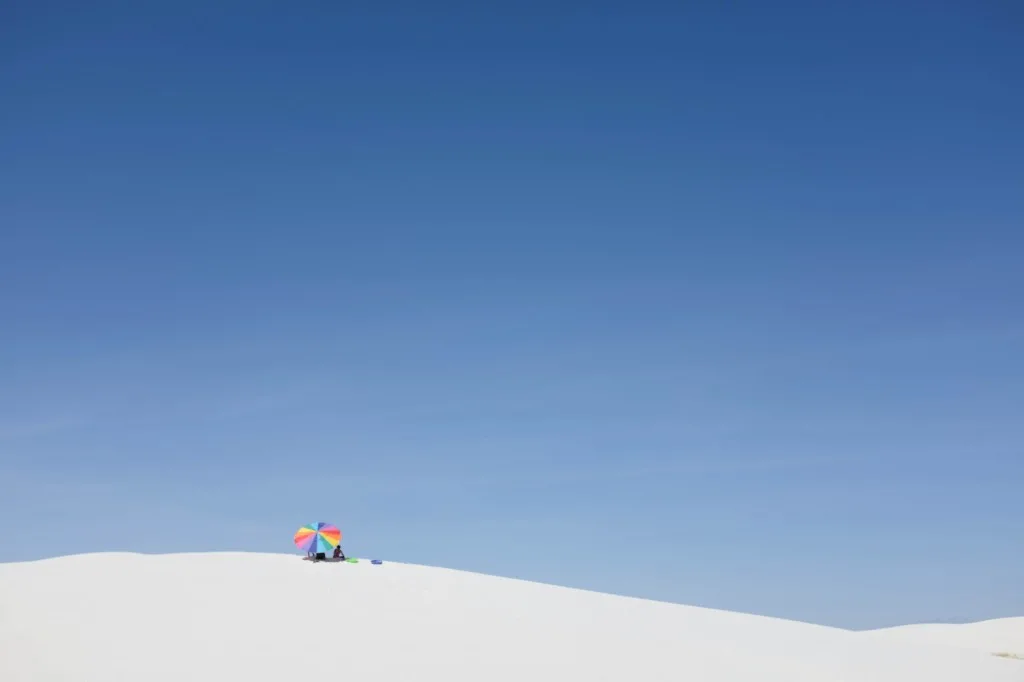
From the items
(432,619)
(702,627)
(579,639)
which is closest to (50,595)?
(432,619)

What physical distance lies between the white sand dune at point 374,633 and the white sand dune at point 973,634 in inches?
410

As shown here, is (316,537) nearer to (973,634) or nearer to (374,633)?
(374,633)

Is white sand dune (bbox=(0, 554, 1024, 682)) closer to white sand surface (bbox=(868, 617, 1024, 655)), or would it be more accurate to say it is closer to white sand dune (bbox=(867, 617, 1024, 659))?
white sand surface (bbox=(868, 617, 1024, 655))

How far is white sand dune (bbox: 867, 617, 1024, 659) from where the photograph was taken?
36125 mm

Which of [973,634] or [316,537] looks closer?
[316,537]

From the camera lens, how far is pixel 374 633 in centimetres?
2073

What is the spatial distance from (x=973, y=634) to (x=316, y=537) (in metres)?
28.5

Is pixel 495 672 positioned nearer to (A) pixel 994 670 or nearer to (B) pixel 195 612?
(B) pixel 195 612

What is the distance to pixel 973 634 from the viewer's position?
39.0 metres

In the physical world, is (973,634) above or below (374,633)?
above

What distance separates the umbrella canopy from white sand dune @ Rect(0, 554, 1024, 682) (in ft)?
1.98

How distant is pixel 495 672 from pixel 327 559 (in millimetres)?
11990

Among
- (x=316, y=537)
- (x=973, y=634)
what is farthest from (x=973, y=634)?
(x=316, y=537)

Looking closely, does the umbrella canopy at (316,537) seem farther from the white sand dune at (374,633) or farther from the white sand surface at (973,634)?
the white sand surface at (973,634)
